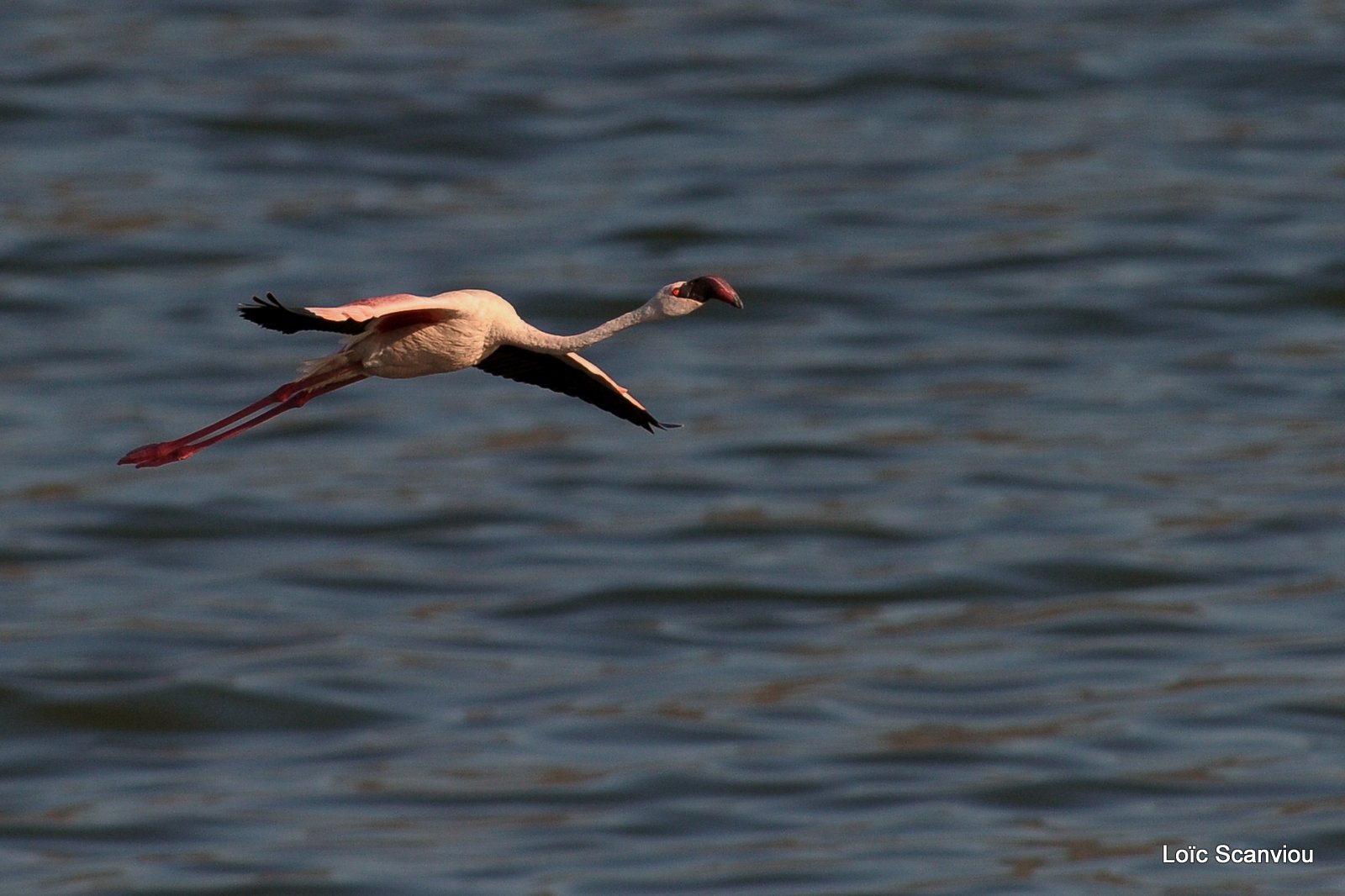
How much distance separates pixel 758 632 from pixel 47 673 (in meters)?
8.30

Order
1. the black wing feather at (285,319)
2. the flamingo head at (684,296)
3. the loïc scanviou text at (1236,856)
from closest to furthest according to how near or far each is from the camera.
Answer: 1. the black wing feather at (285,319)
2. the flamingo head at (684,296)
3. the loïc scanviou text at (1236,856)

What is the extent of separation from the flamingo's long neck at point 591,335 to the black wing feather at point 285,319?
2.67ft

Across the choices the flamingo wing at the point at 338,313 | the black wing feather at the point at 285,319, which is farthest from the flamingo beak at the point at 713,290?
the black wing feather at the point at 285,319

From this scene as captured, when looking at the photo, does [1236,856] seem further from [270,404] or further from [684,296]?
[684,296]

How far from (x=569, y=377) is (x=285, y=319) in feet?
7.07

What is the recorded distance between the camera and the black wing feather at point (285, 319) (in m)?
8.83

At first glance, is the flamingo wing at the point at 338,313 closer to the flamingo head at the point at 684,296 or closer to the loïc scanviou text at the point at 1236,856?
the flamingo head at the point at 684,296

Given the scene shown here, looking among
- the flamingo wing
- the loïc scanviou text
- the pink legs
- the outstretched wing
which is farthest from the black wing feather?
the loïc scanviou text

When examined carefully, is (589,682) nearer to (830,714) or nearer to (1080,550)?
(830,714)

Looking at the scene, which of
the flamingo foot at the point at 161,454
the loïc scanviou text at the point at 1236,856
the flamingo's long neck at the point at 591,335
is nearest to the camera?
the flamingo's long neck at the point at 591,335

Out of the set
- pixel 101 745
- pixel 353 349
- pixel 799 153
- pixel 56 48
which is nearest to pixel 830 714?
pixel 101 745

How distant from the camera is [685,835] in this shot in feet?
76.2

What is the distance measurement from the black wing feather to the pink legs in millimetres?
1095

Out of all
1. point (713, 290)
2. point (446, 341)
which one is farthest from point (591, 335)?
point (713, 290)
